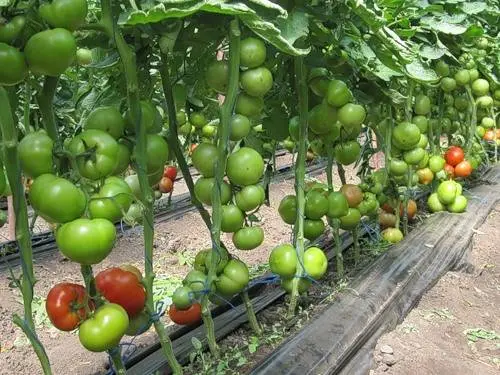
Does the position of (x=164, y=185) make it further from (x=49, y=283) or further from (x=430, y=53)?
(x=430, y=53)

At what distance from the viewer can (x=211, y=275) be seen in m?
1.39

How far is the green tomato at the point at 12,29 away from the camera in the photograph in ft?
2.63

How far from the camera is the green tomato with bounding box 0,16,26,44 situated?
0.80 m

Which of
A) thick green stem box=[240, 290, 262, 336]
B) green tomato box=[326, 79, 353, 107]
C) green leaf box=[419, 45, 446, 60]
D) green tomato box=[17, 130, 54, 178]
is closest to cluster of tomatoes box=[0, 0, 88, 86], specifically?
green tomato box=[17, 130, 54, 178]

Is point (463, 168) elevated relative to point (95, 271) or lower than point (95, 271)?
elevated

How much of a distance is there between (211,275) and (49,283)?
1966 mm

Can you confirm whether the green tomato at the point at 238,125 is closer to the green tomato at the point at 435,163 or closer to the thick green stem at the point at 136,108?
the thick green stem at the point at 136,108

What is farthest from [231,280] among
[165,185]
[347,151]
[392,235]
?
[165,185]

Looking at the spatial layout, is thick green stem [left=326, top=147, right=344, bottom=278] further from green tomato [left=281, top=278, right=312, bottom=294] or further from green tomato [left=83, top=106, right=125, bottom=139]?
green tomato [left=83, top=106, right=125, bottom=139]

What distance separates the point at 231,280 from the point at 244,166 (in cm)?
33

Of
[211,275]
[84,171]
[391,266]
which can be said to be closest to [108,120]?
[84,171]

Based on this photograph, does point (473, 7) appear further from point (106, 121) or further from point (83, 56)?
point (106, 121)

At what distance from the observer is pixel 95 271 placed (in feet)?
10.3

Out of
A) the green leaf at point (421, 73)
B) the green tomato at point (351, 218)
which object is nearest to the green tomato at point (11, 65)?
the green leaf at point (421, 73)
